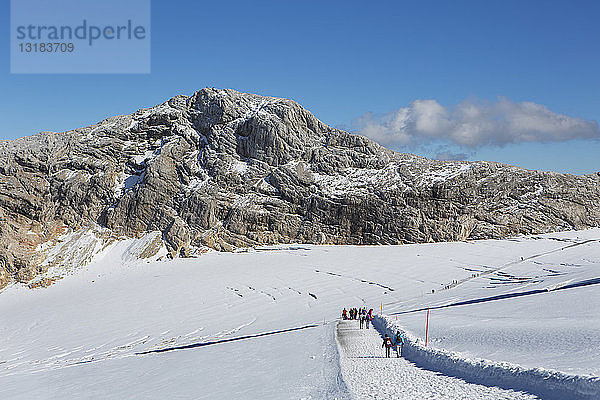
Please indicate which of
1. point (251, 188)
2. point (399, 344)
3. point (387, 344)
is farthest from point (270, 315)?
point (251, 188)

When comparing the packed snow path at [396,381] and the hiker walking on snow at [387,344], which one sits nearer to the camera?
the packed snow path at [396,381]

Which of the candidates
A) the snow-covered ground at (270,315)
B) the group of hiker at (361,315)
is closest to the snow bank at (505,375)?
the snow-covered ground at (270,315)

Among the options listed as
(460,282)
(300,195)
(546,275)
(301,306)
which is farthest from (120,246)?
(546,275)

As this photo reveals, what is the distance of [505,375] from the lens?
44.2 ft

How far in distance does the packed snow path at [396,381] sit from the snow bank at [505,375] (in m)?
0.37

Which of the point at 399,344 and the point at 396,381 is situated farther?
the point at 399,344

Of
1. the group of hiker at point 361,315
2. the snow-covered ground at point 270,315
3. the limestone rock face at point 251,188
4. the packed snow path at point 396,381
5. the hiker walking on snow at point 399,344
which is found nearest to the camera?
the packed snow path at point 396,381

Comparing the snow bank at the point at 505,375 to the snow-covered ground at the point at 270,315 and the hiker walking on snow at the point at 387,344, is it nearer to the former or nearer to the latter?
the snow-covered ground at the point at 270,315

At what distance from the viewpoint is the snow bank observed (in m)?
11.0

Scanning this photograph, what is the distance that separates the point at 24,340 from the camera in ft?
146

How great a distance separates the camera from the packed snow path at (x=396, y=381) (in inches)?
514

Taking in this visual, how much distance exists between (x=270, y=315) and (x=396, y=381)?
2628 cm

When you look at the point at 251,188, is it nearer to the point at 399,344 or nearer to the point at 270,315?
the point at 270,315

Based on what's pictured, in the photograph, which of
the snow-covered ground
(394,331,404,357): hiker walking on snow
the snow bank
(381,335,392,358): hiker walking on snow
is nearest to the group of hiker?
the snow-covered ground
